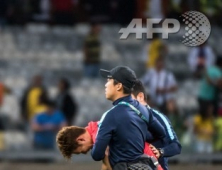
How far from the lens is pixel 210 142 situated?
45.2ft

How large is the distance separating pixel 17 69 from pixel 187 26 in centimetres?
530

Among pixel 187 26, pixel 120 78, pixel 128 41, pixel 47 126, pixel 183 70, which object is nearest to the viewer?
pixel 120 78

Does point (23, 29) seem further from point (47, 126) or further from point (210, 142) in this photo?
point (210, 142)

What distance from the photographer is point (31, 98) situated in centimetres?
1395

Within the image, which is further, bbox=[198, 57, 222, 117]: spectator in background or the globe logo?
bbox=[198, 57, 222, 117]: spectator in background

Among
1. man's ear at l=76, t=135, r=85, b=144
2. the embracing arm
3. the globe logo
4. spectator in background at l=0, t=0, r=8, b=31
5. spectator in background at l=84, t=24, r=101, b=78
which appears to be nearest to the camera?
the embracing arm

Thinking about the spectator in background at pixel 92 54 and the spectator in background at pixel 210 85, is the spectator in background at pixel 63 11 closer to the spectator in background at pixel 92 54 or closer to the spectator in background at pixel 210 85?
the spectator in background at pixel 92 54

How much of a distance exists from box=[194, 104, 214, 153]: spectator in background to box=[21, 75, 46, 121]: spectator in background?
2.32 meters

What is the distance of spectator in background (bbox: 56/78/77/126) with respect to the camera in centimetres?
1396

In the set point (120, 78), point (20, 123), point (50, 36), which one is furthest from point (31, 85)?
point (120, 78)

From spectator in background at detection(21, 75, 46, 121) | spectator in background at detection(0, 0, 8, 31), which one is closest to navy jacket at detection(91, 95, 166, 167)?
spectator in background at detection(21, 75, 46, 121)

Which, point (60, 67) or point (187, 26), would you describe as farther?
point (60, 67)

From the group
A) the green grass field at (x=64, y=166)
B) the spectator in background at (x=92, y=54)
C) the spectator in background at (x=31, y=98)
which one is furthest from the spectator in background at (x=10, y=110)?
the spectator in background at (x=92, y=54)

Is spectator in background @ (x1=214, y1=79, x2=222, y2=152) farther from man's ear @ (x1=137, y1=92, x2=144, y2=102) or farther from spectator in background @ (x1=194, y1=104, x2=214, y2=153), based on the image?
man's ear @ (x1=137, y1=92, x2=144, y2=102)
